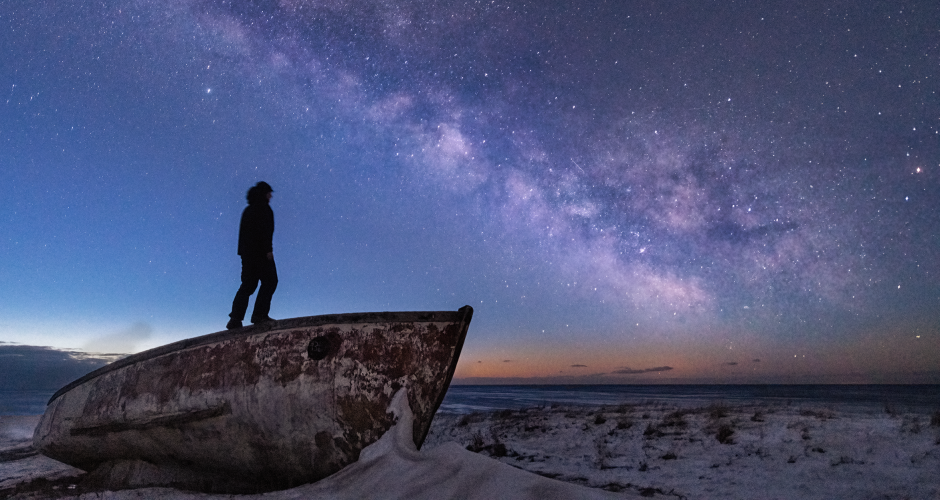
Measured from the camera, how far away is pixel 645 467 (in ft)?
15.8

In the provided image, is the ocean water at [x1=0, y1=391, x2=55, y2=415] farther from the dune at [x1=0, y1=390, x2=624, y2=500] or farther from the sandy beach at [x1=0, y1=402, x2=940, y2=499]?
the dune at [x1=0, y1=390, x2=624, y2=500]

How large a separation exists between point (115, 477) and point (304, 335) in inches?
112

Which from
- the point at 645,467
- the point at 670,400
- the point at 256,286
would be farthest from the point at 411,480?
the point at 670,400

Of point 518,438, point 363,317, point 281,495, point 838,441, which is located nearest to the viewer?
point 281,495

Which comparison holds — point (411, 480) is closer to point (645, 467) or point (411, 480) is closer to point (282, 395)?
point (282, 395)

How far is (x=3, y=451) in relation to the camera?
8.37 meters

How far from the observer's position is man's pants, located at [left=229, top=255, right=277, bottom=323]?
197 inches

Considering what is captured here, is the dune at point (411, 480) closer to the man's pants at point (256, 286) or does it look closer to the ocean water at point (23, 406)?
the man's pants at point (256, 286)

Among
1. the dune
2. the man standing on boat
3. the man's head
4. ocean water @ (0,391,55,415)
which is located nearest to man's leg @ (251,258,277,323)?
the man standing on boat

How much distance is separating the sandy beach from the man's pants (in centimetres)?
174

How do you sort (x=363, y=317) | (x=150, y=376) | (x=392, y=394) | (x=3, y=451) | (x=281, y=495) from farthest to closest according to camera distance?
1. (x=3, y=451)
2. (x=150, y=376)
3. (x=363, y=317)
4. (x=392, y=394)
5. (x=281, y=495)

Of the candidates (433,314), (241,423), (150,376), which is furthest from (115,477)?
(433,314)

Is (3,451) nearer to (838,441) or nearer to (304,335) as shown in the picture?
(304,335)

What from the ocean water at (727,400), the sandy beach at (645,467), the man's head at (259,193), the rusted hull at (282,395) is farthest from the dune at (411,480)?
the ocean water at (727,400)
